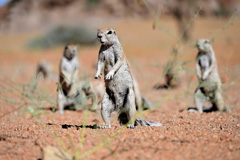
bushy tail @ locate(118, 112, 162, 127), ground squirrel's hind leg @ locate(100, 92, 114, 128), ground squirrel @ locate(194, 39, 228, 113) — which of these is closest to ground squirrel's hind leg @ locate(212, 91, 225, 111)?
ground squirrel @ locate(194, 39, 228, 113)

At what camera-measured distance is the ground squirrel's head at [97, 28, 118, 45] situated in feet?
14.8

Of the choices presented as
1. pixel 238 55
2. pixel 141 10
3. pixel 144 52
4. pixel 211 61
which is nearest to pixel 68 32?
pixel 144 52

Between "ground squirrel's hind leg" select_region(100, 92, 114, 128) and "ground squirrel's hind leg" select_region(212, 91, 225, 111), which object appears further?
"ground squirrel's hind leg" select_region(212, 91, 225, 111)

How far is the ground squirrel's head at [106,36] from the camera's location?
4504mm

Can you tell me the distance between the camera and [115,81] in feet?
15.3

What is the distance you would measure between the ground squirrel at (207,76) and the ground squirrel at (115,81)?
2.36 m

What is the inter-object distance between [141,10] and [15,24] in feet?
71.4

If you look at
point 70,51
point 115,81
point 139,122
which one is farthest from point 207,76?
point 70,51

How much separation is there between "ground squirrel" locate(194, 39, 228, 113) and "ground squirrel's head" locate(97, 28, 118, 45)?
2643mm

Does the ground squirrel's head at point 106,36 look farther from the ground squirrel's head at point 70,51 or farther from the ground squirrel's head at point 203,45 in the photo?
the ground squirrel's head at point 70,51

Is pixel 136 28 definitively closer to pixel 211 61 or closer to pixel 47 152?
pixel 211 61

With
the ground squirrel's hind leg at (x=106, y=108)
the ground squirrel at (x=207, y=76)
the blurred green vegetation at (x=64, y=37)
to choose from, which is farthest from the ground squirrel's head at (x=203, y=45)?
the blurred green vegetation at (x=64, y=37)

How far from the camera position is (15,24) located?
47.8 m

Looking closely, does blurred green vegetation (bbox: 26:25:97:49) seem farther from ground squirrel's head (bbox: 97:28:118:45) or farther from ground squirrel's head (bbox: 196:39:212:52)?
ground squirrel's head (bbox: 97:28:118:45)
